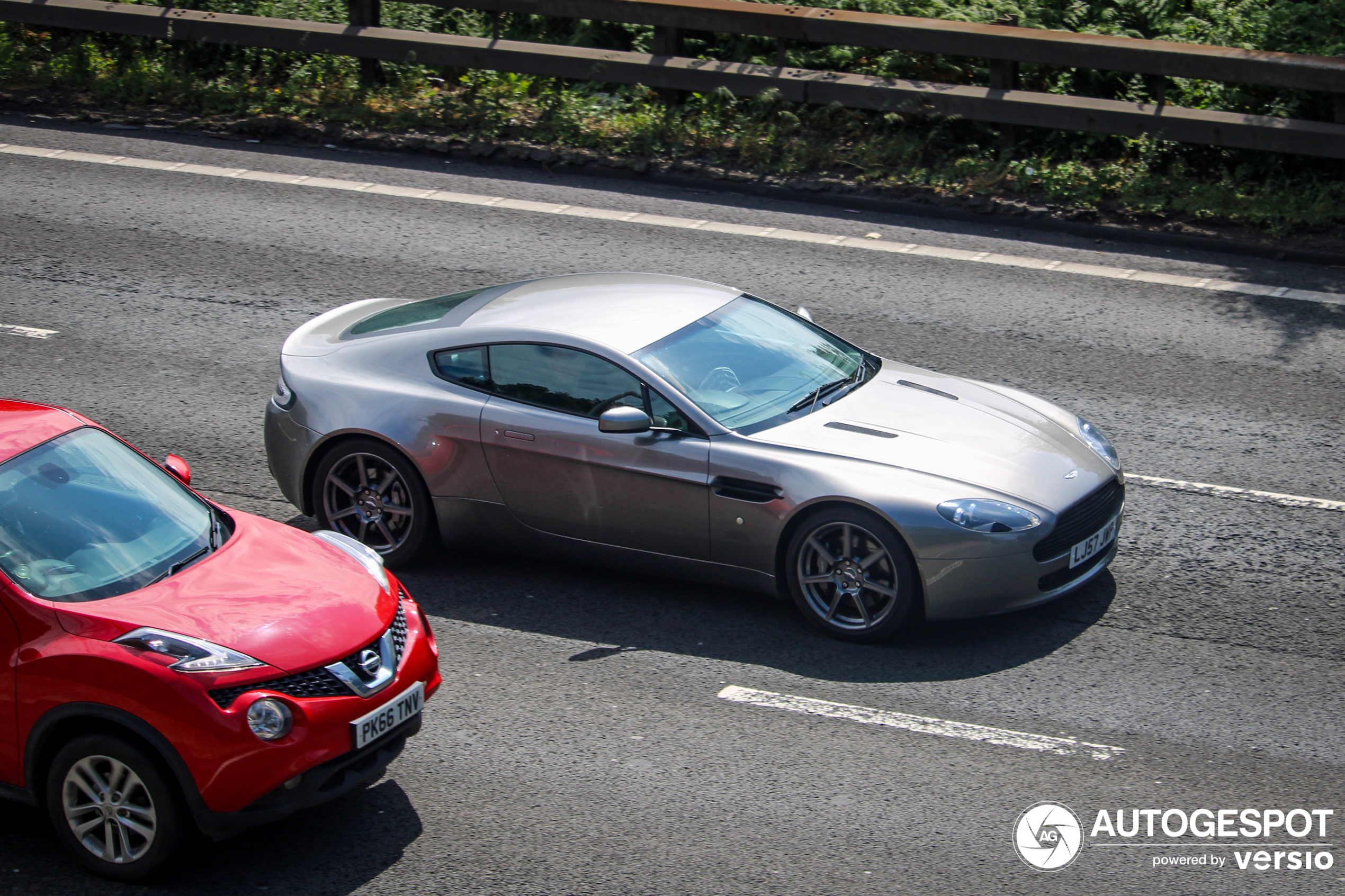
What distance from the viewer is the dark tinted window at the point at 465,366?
24.1ft

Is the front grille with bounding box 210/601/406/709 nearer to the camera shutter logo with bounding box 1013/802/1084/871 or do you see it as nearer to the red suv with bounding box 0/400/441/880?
the red suv with bounding box 0/400/441/880

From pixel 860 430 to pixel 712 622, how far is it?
4.00 ft

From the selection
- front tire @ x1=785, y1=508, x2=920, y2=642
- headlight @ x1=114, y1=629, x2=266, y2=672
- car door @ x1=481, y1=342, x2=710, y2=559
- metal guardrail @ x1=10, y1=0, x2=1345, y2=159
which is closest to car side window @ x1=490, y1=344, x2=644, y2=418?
car door @ x1=481, y1=342, x2=710, y2=559

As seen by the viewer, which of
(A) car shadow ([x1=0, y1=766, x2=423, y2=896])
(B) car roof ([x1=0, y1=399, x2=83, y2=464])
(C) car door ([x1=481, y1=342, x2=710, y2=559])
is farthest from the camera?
(C) car door ([x1=481, y1=342, x2=710, y2=559])

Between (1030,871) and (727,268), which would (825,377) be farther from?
(727,268)

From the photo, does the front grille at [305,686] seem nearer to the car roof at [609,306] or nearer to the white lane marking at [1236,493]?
the car roof at [609,306]

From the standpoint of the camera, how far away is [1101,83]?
45.1 ft

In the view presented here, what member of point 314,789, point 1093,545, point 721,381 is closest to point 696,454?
point 721,381

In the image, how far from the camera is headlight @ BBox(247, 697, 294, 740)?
184 inches

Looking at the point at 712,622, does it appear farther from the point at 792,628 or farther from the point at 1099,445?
the point at 1099,445

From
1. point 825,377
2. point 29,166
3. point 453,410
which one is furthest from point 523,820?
point 29,166

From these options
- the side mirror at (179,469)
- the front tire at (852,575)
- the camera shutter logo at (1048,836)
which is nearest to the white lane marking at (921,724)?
the camera shutter logo at (1048,836)

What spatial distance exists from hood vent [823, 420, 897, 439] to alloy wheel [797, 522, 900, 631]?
1.94 feet

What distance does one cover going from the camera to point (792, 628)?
6.86 meters
